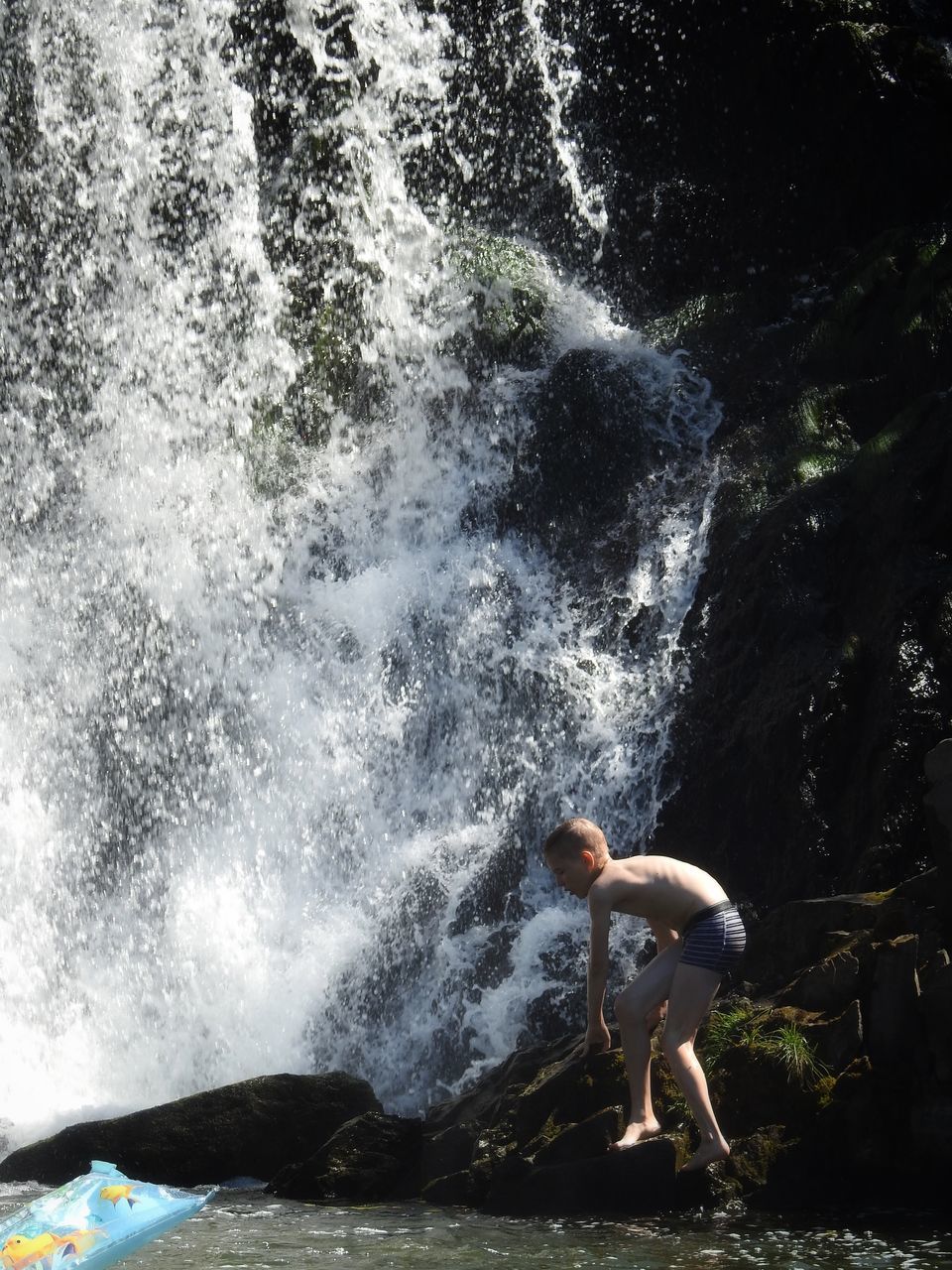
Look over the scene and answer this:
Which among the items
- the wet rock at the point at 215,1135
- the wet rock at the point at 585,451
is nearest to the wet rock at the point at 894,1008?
the wet rock at the point at 215,1135

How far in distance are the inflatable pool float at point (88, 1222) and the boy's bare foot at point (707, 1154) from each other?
6.71ft

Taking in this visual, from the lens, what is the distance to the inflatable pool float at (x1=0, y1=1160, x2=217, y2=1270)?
138 inches

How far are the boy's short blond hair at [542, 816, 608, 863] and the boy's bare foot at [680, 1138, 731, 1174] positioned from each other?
1168 millimetres

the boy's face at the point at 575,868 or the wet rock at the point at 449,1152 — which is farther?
the wet rock at the point at 449,1152

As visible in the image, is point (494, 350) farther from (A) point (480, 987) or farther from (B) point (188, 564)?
(A) point (480, 987)

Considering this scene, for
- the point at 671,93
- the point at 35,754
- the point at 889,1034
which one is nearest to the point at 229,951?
the point at 35,754

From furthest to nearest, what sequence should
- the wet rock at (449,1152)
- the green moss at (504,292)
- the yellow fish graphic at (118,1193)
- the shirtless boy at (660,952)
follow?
the green moss at (504,292), the wet rock at (449,1152), the shirtless boy at (660,952), the yellow fish graphic at (118,1193)

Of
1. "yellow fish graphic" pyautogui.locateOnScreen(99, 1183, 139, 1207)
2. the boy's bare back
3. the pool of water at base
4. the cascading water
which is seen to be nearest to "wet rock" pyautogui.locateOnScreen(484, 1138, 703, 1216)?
the pool of water at base

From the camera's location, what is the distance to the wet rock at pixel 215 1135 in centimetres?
747

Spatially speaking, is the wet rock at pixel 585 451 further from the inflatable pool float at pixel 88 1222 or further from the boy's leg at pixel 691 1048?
the inflatable pool float at pixel 88 1222

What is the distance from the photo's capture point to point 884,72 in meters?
15.3

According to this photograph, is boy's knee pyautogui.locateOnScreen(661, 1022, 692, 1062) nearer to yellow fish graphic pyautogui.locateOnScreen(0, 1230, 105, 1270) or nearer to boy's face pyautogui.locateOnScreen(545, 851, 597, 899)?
boy's face pyautogui.locateOnScreen(545, 851, 597, 899)

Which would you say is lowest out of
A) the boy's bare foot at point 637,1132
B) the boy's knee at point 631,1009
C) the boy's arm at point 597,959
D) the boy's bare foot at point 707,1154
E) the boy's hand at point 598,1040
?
the boy's bare foot at point 707,1154

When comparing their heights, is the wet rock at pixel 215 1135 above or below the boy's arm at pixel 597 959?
below
